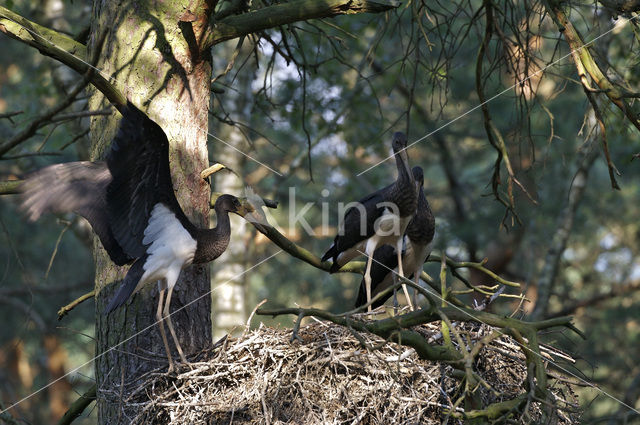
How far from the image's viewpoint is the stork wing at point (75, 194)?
3.53 meters

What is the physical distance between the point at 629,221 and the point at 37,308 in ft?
34.9

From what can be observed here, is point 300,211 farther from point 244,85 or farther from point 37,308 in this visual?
point 37,308

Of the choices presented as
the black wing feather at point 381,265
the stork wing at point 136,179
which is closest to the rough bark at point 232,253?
the black wing feather at point 381,265

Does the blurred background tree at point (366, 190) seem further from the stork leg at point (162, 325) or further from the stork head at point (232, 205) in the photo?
the stork leg at point (162, 325)

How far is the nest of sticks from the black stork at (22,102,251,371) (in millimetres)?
196

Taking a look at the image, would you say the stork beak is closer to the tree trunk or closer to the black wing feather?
the tree trunk

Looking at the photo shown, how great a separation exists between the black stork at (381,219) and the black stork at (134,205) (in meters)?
1.39

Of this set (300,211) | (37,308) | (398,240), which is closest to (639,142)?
(300,211)

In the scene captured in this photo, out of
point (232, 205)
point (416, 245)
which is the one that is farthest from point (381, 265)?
point (232, 205)

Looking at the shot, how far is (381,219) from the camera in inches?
208

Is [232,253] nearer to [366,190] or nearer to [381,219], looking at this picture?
[366,190]

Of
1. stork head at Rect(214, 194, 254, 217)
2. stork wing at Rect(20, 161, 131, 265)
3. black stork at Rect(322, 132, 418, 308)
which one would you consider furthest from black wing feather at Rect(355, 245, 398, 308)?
stork wing at Rect(20, 161, 131, 265)

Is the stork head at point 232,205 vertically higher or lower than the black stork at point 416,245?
higher

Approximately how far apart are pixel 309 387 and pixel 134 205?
1258 mm
